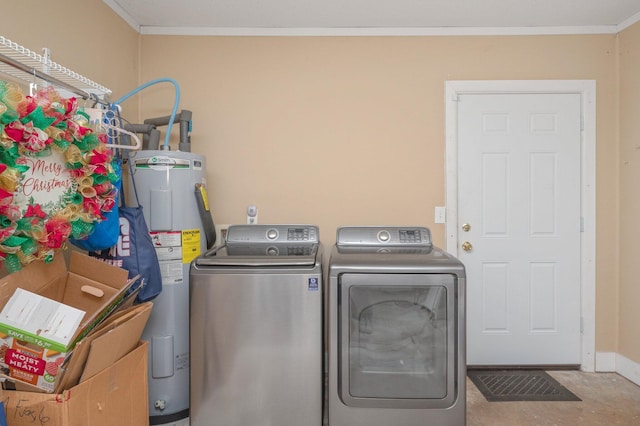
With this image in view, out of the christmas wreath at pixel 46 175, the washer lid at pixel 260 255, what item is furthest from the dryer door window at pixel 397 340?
the christmas wreath at pixel 46 175

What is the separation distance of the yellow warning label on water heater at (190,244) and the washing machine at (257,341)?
0.29m

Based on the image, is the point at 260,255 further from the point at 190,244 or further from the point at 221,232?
the point at 221,232

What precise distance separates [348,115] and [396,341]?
62.5 inches

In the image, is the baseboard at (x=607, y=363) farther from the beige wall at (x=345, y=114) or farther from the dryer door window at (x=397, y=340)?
the dryer door window at (x=397, y=340)

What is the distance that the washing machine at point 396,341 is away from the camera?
177 centimetres

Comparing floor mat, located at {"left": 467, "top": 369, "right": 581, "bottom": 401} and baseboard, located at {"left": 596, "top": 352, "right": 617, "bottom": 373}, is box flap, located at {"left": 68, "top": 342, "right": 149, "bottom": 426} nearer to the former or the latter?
floor mat, located at {"left": 467, "top": 369, "right": 581, "bottom": 401}

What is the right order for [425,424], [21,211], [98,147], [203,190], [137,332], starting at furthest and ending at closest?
[203,190], [425,424], [137,332], [98,147], [21,211]

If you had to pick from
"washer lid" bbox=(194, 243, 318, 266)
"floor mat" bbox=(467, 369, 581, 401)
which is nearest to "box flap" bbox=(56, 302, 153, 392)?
"washer lid" bbox=(194, 243, 318, 266)

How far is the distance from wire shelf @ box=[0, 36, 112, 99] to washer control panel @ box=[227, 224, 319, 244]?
102cm

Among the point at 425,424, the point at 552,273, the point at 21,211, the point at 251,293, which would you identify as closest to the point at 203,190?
the point at 251,293

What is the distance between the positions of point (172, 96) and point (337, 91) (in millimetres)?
1190

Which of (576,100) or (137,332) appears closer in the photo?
(137,332)

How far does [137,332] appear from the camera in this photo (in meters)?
1.54

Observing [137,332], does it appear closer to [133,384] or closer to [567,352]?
[133,384]
